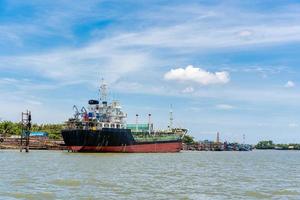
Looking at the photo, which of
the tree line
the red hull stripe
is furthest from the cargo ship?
the tree line

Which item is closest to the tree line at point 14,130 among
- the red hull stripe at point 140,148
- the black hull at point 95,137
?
the red hull stripe at point 140,148

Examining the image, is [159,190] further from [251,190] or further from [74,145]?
[74,145]

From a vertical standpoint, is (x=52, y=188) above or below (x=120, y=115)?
below

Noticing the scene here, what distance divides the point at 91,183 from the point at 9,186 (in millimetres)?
5731

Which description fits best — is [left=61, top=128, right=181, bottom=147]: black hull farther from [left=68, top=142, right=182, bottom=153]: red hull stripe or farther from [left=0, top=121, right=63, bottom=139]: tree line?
[left=0, top=121, right=63, bottom=139]: tree line

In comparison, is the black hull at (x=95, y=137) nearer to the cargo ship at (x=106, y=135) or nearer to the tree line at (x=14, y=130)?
the cargo ship at (x=106, y=135)

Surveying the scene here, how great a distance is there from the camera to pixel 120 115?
97.1 metres

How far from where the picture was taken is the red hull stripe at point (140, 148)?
85688 millimetres

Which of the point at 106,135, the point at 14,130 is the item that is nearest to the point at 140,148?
the point at 106,135

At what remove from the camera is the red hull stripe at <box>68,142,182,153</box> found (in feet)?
281

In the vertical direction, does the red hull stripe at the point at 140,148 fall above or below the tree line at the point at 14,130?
below

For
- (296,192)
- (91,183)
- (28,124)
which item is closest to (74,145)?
(28,124)

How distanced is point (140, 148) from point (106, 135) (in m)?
12.8

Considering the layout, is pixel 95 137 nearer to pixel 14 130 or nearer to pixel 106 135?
pixel 106 135
